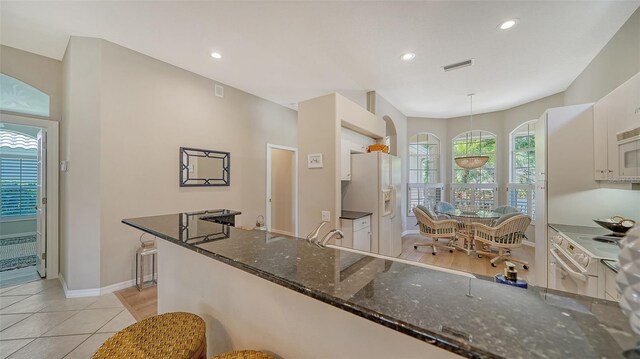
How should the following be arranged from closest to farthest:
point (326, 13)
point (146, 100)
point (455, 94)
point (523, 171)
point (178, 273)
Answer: point (178, 273) < point (326, 13) < point (146, 100) < point (455, 94) < point (523, 171)

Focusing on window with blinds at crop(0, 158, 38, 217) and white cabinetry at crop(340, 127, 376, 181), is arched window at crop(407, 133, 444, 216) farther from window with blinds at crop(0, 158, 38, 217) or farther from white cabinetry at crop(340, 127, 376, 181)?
window with blinds at crop(0, 158, 38, 217)

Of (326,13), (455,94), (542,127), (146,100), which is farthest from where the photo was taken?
(455,94)

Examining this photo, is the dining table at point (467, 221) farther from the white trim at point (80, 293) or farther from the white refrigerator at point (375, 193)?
the white trim at point (80, 293)

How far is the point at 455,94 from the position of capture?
4.49 m

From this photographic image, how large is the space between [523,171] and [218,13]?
253 inches

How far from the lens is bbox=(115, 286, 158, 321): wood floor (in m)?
2.39

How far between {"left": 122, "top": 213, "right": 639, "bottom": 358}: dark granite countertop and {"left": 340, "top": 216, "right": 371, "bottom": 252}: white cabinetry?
2.19m

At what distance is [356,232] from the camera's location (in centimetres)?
321

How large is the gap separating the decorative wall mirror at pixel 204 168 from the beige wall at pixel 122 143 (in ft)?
0.31

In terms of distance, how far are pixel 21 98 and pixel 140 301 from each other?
2.91 metres

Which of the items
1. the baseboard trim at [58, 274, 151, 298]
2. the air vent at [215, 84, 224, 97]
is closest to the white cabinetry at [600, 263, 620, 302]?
the baseboard trim at [58, 274, 151, 298]

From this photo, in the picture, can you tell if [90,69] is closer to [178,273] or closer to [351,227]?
[178,273]

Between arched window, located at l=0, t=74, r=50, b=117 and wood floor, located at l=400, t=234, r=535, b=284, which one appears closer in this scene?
arched window, located at l=0, t=74, r=50, b=117

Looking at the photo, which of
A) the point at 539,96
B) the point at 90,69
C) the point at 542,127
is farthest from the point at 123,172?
the point at 539,96
